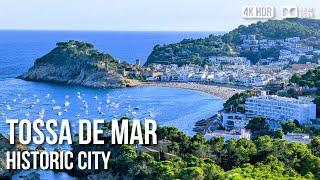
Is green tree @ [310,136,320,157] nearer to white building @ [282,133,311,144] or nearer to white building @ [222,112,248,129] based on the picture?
white building @ [282,133,311,144]

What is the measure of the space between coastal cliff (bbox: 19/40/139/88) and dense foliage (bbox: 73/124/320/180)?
79.4ft

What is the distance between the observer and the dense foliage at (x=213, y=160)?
Result: 588 inches

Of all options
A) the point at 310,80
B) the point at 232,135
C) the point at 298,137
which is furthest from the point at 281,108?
the point at 298,137

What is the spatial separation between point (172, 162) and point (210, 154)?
6.12ft

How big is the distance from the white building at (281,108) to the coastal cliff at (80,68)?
52.5 feet

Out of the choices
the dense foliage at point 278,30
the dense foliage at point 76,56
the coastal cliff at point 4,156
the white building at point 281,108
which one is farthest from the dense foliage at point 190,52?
the coastal cliff at point 4,156

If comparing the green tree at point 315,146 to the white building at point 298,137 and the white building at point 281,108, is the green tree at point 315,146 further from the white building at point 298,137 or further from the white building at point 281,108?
the white building at point 281,108

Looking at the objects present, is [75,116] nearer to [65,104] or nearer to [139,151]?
[65,104]

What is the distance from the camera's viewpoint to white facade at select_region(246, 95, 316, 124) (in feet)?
83.5

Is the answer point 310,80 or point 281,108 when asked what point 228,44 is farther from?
point 281,108

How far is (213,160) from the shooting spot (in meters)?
17.3

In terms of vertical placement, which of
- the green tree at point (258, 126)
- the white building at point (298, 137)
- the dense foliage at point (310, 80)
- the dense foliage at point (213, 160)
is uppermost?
the dense foliage at point (310, 80)

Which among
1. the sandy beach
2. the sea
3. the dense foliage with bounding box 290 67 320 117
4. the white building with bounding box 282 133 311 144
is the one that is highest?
the dense foliage with bounding box 290 67 320 117

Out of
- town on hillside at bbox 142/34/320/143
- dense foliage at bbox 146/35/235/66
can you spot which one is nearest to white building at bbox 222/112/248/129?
town on hillside at bbox 142/34/320/143
